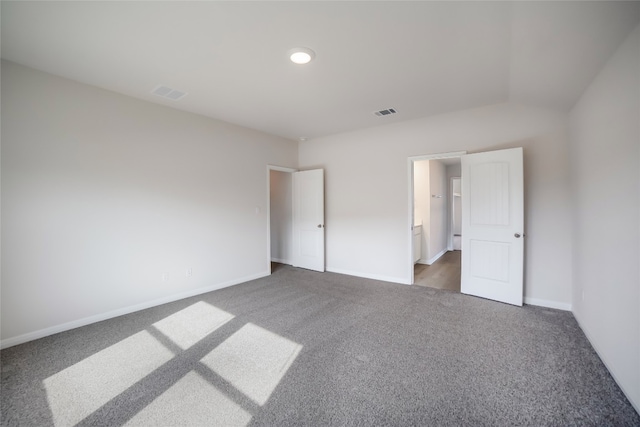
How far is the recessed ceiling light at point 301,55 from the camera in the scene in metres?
2.24

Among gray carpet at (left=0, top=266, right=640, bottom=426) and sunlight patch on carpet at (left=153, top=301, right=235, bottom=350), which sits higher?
sunlight patch on carpet at (left=153, top=301, right=235, bottom=350)

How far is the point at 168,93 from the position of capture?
3.10 metres

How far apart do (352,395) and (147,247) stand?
117 inches

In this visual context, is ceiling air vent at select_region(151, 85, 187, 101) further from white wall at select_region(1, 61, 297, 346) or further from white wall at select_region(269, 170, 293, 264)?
white wall at select_region(269, 170, 293, 264)

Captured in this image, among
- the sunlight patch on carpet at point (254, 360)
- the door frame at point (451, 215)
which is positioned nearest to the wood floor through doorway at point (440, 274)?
the door frame at point (451, 215)

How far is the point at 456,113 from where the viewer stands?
12.4 feet

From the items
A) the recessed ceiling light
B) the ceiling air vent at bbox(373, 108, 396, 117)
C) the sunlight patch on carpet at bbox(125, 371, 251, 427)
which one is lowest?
the sunlight patch on carpet at bbox(125, 371, 251, 427)

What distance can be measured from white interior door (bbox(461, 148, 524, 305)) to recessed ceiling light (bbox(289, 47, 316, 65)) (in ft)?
8.37

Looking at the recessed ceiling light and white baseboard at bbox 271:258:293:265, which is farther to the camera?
white baseboard at bbox 271:258:293:265

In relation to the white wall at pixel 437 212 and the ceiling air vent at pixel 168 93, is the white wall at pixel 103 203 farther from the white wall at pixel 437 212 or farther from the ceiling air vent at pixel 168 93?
the white wall at pixel 437 212

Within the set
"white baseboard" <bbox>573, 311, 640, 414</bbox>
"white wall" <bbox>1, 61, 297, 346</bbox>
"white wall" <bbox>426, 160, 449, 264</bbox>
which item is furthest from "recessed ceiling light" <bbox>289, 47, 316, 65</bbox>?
"white wall" <bbox>426, 160, 449, 264</bbox>

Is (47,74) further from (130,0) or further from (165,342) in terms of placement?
(165,342)

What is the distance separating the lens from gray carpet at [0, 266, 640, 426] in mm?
1623

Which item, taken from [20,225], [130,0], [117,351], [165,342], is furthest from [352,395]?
[20,225]
